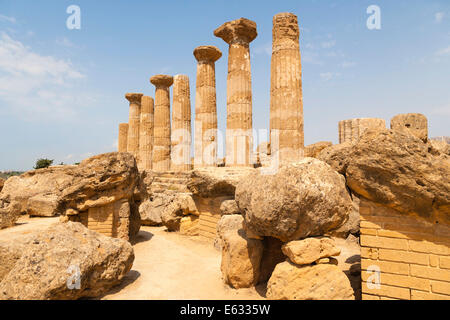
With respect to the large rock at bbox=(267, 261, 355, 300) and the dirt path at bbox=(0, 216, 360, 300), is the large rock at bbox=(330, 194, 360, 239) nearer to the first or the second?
the dirt path at bbox=(0, 216, 360, 300)

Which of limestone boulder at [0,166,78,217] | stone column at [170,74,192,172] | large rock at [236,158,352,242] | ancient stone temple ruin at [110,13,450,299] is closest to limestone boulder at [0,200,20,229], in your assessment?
limestone boulder at [0,166,78,217]

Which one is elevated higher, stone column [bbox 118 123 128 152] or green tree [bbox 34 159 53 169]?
stone column [bbox 118 123 128 152]

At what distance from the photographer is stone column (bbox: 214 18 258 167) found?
10.3 m

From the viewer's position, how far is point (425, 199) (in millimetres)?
3111

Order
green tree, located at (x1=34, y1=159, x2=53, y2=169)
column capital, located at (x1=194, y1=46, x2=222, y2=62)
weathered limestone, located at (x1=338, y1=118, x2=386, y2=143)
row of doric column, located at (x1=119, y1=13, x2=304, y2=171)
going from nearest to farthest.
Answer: weathered limestone, located at (x1=338, y1=118, x2=386, y2=143) → row of doric column, located at (x1=119, y1=13, x2=304, y2=171) → column capital, located at (x1=194, y1=46, x2=222, y2=62) → green tree, located at (x1=34, y1=159, x2=53, y2=169)

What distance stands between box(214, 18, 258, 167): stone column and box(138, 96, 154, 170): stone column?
9749 millimetres

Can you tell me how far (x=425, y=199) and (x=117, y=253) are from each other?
14.8 feet

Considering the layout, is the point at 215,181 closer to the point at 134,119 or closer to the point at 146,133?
the point at 146,133

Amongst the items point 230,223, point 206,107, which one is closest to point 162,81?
point 206,107

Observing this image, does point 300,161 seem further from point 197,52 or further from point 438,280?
point 197,52

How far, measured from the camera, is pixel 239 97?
10422mm

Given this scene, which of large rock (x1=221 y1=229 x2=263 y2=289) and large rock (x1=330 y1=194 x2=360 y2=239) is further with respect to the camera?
large rock (x1=330 y1=194 x2=360 y2=239)

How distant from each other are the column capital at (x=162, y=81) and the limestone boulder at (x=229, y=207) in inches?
470

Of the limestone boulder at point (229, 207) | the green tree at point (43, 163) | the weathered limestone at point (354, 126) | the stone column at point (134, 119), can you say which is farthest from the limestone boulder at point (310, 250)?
the green tree at point (43, 163)
